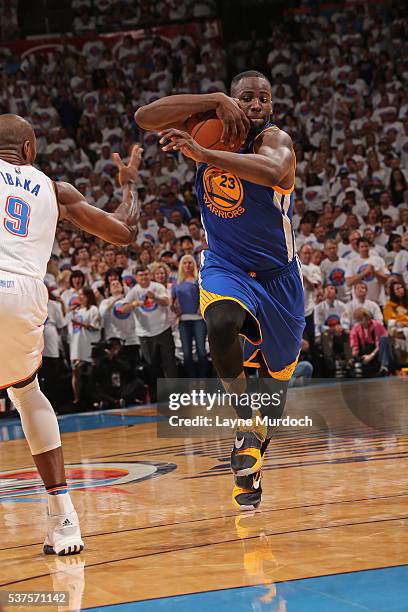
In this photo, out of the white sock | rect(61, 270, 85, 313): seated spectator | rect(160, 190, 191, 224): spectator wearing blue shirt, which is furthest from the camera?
rect(160, 190, 191, 224): spectator wearing blue shirt

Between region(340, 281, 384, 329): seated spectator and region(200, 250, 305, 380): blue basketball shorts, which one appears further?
region(340, 281, 384, 329): seated spectator

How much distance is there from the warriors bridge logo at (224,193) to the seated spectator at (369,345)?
20.2 ft

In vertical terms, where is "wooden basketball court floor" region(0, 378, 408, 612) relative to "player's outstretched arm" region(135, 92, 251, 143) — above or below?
below

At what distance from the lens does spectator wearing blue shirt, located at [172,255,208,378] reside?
10.5 metres

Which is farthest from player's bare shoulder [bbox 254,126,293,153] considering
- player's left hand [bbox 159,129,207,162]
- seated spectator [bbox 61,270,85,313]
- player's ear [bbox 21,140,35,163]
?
seated spectator [bbox 61,270,85,313]

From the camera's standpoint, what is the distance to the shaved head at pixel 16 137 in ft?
12.1

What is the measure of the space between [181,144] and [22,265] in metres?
0.95

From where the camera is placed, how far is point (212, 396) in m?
10.1

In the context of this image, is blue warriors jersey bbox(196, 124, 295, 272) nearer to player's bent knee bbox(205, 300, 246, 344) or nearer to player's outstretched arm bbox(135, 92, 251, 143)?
player's outstretched arm bbox(135, 92, 251, 143)

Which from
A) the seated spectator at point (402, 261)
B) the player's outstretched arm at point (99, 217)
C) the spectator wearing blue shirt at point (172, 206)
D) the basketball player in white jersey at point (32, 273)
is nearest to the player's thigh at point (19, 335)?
the basketball player in white jersey at point (32, 273)

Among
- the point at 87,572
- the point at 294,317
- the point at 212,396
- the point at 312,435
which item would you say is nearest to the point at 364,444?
the point at 312,435

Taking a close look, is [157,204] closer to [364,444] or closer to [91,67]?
[91,67]

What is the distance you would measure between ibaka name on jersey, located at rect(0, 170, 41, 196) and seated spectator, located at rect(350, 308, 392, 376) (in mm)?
7268

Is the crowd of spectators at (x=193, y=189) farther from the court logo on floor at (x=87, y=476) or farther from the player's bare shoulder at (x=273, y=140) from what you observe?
the player's bare shoulder at (x=273, y=140)
